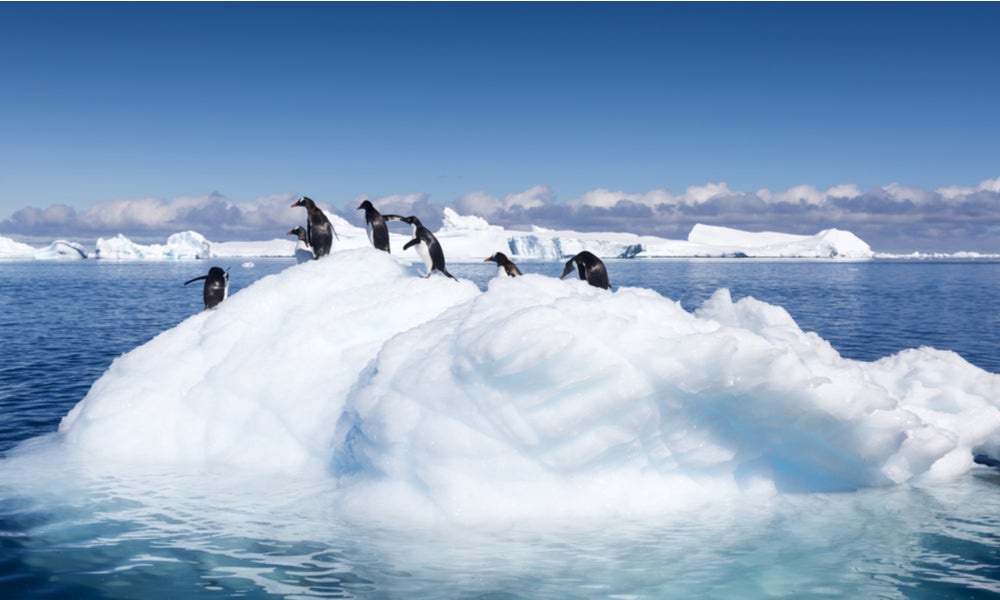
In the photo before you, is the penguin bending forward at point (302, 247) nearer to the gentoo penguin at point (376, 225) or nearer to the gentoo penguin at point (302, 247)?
the gentoo penguin at point (302, 247)

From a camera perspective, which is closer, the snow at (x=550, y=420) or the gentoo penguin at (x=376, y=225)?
the snow at (x=550, y=420)

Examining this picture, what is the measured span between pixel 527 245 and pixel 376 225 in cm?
10329

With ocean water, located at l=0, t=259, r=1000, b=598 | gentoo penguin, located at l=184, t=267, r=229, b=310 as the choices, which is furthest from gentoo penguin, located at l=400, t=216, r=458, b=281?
ocean water, located at l=0, t=259, r=1000, b=598

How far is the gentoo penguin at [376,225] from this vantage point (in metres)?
A: 12.4

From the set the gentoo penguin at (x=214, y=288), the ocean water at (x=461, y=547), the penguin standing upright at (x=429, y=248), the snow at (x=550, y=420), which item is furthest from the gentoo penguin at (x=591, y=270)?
the gentoo penguin at (x=214, y=288)

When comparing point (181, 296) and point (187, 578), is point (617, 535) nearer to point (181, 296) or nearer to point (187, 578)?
point (187, 578)

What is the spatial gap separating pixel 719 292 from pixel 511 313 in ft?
15.4

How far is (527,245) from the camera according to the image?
4535 inches

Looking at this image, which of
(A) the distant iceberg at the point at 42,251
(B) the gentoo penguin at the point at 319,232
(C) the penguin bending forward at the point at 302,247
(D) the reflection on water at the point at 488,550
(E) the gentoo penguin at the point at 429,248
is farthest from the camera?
(A) the distant iceberg at the point at 42,251

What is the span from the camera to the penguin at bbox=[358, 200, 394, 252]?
12414mm

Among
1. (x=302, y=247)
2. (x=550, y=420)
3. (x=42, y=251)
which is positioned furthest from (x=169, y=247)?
(x=550, y=420)

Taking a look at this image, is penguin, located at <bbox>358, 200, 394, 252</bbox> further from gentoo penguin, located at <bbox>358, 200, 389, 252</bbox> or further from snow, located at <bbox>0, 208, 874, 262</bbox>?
snow, located at <bbox>0, 208, 874, 262</bbox>

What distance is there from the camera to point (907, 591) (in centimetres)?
480

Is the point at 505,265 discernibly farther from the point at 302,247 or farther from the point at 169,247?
the point at 169,247
